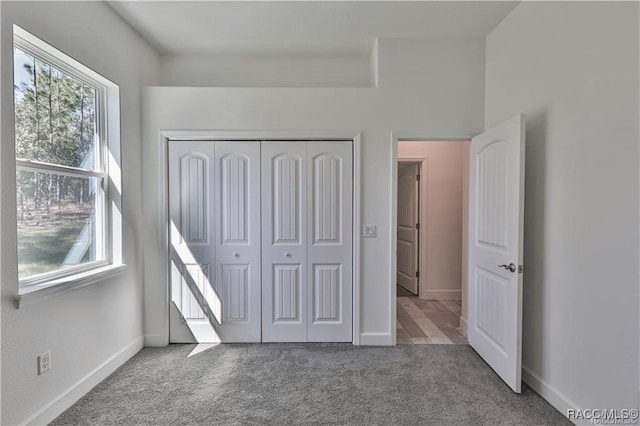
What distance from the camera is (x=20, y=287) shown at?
1858mm

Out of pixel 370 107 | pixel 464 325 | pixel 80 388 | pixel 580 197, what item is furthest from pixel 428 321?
pixel 80 388

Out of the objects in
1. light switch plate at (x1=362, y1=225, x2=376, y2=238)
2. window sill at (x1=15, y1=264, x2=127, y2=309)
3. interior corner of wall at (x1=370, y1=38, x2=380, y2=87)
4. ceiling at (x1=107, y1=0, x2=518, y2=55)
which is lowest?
window sill at (x1=15, y1=264, x2=127, y2=309)

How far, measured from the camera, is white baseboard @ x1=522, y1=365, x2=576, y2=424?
2039 mm

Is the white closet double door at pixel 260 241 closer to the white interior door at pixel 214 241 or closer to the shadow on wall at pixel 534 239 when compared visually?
the white interior door at pixel 214 241

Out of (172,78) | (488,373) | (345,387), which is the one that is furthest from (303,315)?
(172,78)

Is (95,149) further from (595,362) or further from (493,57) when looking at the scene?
(595,362)

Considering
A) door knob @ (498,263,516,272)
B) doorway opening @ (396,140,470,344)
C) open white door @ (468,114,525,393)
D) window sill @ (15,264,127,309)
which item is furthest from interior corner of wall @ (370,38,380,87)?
window sill @ (15,264,127,309)

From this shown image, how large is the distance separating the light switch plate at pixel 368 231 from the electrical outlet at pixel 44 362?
2.43 meters

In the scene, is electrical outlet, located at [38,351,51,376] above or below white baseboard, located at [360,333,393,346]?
above

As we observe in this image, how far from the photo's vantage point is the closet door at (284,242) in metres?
3.09

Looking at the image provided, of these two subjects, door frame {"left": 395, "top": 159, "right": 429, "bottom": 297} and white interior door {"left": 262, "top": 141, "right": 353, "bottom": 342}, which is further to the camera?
door frame {"left": 395, "top": 159, "right": 429, "bottom": 297}

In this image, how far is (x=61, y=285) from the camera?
2.01 meters

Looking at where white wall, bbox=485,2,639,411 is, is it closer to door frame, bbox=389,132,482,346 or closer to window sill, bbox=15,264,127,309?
door frame, bbox=389,132,482,346

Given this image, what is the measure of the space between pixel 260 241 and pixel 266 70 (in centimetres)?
179
